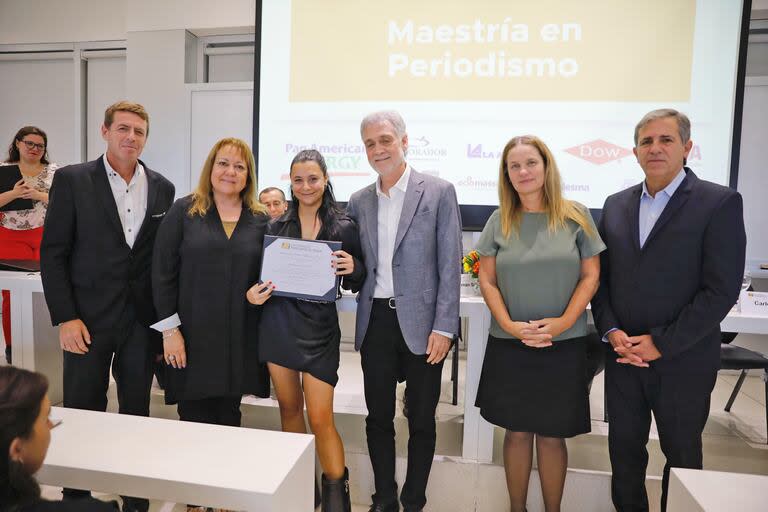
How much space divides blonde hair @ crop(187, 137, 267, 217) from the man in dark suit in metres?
1.39

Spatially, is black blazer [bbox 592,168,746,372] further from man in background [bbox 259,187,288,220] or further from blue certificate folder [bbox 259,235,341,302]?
man in background [bbox 259,187,288,220]

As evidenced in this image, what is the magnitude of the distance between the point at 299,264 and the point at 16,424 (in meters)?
0.99

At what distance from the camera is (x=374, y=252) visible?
6.25ft

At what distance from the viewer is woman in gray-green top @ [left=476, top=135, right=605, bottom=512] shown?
1752 millimetres

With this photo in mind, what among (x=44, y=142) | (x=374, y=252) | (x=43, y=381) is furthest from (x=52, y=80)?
(x=43, y=381)

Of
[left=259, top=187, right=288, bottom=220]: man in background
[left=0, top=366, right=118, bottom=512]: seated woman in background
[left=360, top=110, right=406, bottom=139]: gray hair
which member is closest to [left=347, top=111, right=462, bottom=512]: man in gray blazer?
[left=360, top=110, right=406, bottom=139]: gray hair

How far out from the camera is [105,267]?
6.26ft

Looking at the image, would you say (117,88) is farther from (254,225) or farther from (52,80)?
(254,225)

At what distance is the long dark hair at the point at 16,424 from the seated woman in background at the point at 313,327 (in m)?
0.90

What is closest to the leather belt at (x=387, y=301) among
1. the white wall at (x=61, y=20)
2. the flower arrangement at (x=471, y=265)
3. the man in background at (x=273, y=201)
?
the flower arrangement at (x=471, y=265)

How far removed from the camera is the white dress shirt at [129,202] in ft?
6.40

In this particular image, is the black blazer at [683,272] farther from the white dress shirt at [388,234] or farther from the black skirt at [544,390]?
the white dress shirt at [388,234]

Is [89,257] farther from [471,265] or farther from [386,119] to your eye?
[471,265]

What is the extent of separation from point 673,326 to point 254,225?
5.09 ft
